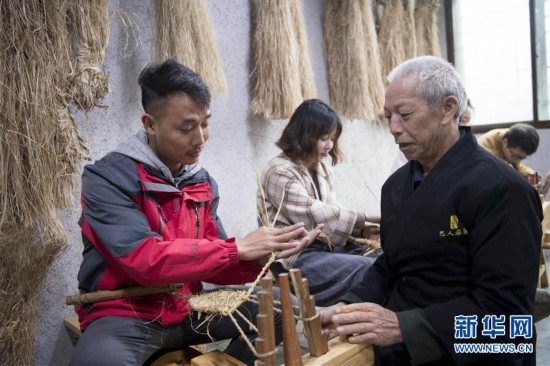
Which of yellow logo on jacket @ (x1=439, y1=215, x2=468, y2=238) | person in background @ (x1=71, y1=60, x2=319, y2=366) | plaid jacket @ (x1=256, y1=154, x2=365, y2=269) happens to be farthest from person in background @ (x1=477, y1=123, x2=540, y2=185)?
person in background @ (x1=71, y1=60, x2=319, y2=366)

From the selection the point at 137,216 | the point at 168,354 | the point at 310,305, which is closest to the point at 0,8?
the point at 137,216

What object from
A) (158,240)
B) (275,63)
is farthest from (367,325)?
(275,63)

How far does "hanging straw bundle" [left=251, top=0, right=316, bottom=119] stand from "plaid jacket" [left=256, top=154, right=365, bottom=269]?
57cm

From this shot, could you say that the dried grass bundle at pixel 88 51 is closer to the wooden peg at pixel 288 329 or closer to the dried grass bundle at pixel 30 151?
the dried grass bundle at pixel 30 151

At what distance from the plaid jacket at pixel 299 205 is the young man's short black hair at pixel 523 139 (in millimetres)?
1885

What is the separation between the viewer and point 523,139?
3.63 meters

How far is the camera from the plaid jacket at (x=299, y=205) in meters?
2.40

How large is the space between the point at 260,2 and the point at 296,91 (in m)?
0.63

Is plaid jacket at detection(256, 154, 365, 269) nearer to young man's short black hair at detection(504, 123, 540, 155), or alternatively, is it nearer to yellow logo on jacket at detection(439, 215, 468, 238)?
yellow logo on jacket at detection(439, 215, 468, 238)

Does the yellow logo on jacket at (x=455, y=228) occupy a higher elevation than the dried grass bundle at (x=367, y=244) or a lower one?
higher

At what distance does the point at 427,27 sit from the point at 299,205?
10.2 ft

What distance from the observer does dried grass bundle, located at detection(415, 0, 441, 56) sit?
457 centimetres

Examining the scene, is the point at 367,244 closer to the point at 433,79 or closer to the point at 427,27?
the point at 433,79

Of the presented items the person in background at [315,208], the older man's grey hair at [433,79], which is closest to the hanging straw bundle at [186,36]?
the person in background at [315,208]
